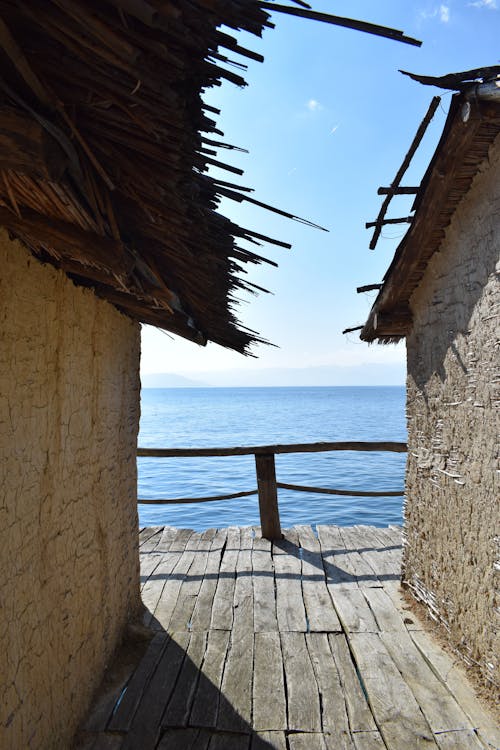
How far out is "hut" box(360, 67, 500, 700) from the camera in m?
2.67

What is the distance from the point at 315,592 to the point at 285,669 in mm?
1120

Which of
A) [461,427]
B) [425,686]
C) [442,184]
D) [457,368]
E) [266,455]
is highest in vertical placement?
[442,184]

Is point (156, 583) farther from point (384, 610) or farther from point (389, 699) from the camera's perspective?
point (389, 699)

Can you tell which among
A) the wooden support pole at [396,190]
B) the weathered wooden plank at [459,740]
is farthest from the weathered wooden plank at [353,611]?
the wooden support pole at [396,190]

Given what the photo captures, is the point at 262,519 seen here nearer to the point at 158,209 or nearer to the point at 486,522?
the point at 486,522

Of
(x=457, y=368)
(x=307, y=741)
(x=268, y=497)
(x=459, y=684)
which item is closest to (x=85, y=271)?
(x=457, y=368)

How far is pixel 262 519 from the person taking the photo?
544 cm

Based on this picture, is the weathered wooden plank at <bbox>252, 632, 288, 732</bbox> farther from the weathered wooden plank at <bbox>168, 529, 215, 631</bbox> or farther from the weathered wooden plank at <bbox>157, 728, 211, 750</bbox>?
the weathered wooden plank at <bbox>168, 529, 215, 631</bbox>

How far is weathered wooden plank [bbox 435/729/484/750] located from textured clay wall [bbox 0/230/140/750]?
1.73 meters

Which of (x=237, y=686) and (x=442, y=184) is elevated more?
(x=442, y=184)

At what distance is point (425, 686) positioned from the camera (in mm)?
2916

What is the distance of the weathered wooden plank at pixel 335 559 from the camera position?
4.41m

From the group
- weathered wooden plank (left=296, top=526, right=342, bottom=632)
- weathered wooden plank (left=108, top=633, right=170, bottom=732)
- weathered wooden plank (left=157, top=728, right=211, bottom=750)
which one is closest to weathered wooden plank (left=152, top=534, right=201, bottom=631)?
weathered wooden plank (left=108, top=633, right=170, bottom=732)

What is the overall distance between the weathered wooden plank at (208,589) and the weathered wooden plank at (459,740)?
5.49ft
